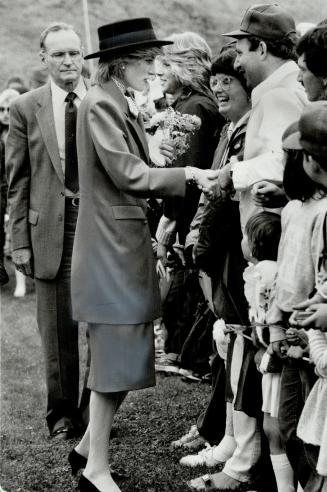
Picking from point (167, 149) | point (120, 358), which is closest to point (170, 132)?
point (167, 149)

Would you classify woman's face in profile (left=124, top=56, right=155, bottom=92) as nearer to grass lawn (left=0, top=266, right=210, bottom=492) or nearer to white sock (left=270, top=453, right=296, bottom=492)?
white sock (left=270, top=453, right=296, bottom=492)

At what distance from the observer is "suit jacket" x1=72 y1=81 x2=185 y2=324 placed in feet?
14.8

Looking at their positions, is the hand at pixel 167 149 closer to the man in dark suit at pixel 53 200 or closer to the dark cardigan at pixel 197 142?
the dark cardigan at pixel 197 142

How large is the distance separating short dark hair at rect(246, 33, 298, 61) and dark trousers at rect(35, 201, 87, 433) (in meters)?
2.08

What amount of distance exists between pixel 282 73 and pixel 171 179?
707 mm

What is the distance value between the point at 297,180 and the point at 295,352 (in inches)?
26.4

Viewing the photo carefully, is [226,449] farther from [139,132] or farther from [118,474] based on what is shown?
[139,132]

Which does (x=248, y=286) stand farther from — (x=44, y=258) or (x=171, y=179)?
(x=44, y=258)

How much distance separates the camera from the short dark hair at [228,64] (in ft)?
16.0

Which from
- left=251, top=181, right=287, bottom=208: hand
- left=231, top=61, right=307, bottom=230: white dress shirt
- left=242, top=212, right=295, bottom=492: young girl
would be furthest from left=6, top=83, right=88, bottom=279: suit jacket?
left=251, top=181, right=287, bottom=208: hand

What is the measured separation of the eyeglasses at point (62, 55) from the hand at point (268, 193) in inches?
91.0

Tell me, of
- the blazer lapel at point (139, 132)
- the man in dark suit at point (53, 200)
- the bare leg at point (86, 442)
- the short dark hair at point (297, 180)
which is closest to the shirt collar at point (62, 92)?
the man in dark suit at point (53, 200)

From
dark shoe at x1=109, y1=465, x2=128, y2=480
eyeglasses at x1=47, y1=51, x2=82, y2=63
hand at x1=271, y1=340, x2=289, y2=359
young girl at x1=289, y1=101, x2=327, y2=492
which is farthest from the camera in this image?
eyeglasses at x1=47, y1=51, x2=82, y2=63

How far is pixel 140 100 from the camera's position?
773cm
